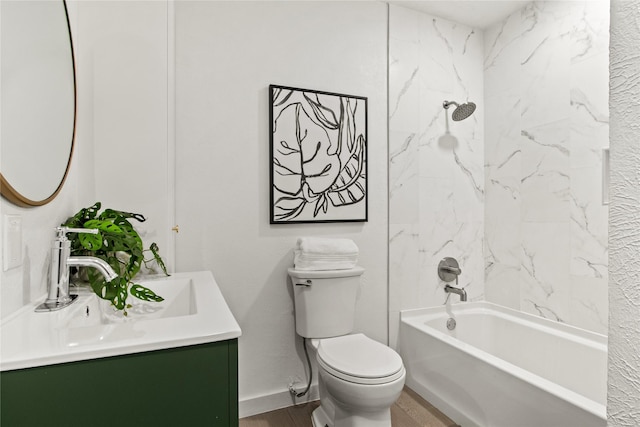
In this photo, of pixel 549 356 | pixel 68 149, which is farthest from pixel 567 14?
pixel 68 149

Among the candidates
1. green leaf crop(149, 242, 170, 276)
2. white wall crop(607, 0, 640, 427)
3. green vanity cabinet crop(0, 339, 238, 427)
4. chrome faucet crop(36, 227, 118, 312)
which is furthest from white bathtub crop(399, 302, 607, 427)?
chrome faucet crop(36, 227, 118, 312)

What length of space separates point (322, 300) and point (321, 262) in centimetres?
21

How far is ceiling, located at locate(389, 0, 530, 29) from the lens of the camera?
2352 millimetres

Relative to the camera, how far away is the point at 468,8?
2410mm

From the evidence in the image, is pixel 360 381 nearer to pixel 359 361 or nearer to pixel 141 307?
pixel 359 361

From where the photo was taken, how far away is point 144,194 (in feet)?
5.68

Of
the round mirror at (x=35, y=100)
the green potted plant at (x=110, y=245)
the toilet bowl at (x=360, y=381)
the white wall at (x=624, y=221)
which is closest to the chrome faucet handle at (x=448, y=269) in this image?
the toilet bowl at (x=360, y=381)

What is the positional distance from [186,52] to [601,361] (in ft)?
8.82

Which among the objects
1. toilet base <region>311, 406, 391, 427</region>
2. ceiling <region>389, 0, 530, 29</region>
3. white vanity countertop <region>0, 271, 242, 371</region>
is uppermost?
ceiling <region>389, 0, 530, 29</region>

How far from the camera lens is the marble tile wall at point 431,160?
240 centimetres

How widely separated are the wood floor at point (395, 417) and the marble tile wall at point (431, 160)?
40 centimetres

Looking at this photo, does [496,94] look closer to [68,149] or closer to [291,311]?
[291,311]

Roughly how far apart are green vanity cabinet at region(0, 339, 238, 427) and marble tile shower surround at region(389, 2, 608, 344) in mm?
1670

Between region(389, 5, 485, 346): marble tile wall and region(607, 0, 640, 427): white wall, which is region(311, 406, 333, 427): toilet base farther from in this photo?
region(607, 0, 640, 427): white wall
